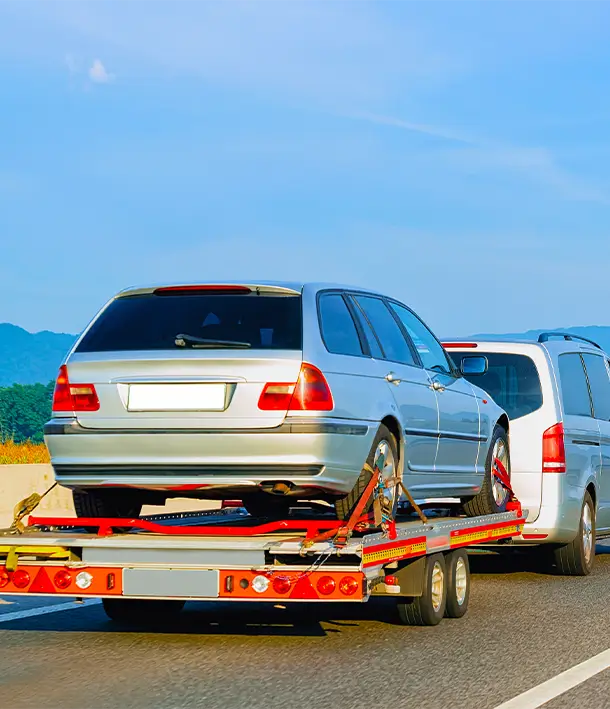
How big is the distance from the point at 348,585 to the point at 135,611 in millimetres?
2410

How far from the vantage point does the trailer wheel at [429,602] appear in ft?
29.4

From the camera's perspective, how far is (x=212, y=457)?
8.00m

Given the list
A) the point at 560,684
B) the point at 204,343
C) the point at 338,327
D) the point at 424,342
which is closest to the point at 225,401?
the point at 204,343

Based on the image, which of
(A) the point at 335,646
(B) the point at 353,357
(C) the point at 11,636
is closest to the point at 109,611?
(C) the point at 11,636

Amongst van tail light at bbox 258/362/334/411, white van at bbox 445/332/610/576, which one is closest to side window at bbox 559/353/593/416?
white van at bbox 445/332/610/576

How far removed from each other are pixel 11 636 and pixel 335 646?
6.82 ft

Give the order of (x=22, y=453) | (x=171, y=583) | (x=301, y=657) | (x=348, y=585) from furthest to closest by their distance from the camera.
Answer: (x=22, y=453)
(x=301, y=657)
(x=171, y=583)
(x=348, y=585)

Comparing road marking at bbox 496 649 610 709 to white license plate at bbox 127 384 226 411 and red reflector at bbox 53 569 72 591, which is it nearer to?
white license plate at bbox 127 384 226 411

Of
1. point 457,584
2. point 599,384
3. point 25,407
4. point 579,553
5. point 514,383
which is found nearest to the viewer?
point 457,584

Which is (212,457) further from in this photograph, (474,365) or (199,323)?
(474,365)

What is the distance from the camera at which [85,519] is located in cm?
849

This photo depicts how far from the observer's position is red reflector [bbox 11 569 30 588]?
805cm

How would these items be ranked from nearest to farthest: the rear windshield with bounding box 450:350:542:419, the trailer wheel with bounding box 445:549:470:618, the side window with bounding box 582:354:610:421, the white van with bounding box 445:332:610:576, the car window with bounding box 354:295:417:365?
1. the car window with bounding box 354:295:417:365
2. the trailer wheel with bounding box 445:549:470:618
3. the white van with bounding box 445:332:610:576
4. the rear windshield with bounding box 450:350:542:419
5. the side window with bounding box 582:354:610:421

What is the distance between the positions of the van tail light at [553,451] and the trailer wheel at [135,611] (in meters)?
4.02
